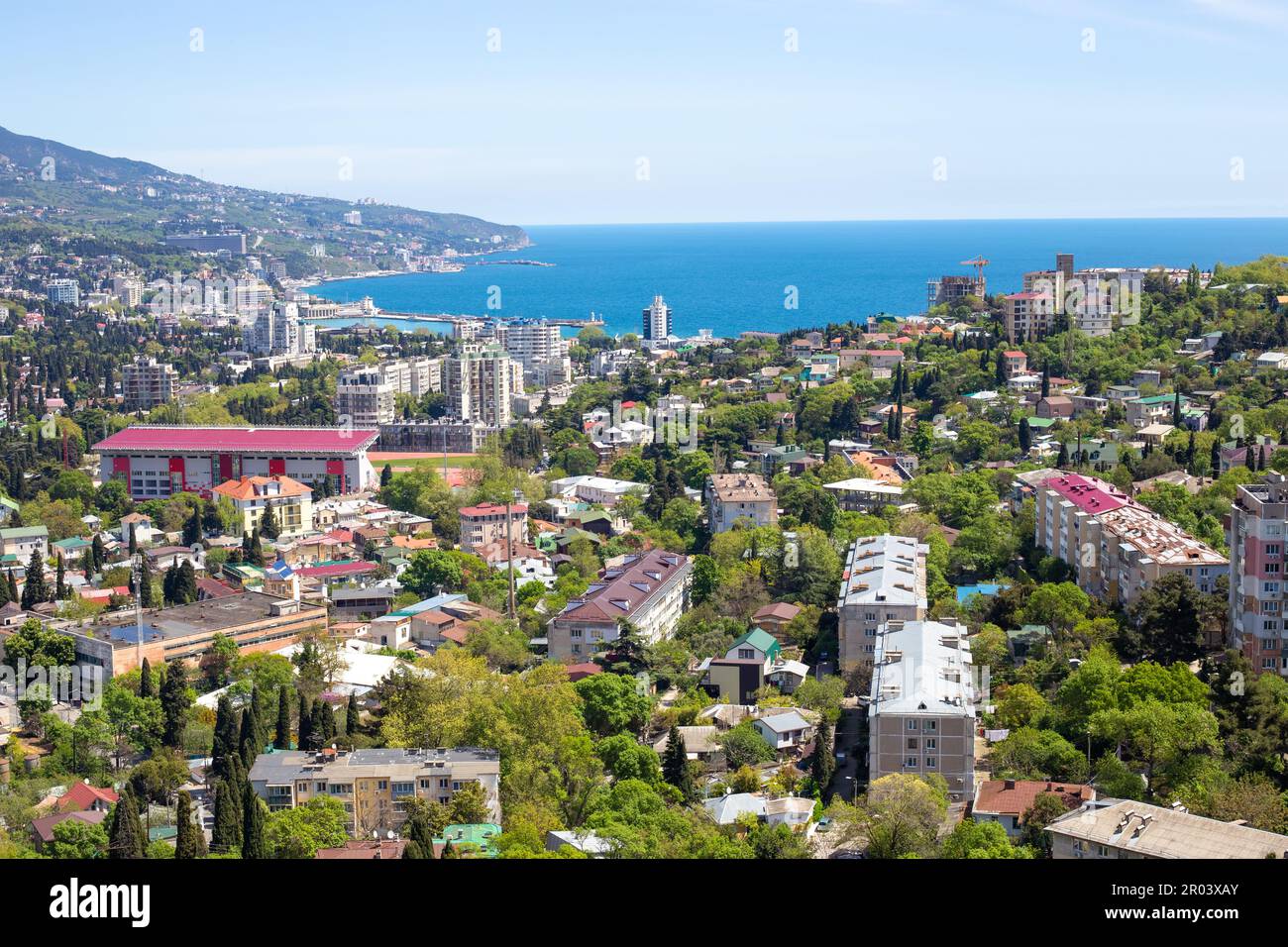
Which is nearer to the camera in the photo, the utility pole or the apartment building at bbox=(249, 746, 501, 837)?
the apartment building at bbox=(249, 746, 501, 837)

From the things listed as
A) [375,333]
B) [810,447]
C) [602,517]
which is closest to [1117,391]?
[810,447]

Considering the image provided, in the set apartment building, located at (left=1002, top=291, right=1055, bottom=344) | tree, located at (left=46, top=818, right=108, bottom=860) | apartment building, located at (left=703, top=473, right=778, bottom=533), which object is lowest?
tree, located at (left=46, top=818, right=108, bottom=860)

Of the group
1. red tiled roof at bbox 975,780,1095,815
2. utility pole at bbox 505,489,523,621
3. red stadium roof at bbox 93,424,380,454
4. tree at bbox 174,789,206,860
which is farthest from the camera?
red stadium roof at bbox 93,424,380,454

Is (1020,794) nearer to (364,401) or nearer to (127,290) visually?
(364,401)

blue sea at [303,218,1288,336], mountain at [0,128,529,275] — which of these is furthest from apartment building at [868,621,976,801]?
mountain at [0,128,529,275]

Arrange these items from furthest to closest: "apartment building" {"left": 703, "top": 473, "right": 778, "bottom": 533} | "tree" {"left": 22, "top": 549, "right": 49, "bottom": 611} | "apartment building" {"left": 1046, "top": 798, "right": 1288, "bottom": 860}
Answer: "apartment building" {"left": 703, "top": 473, "right": 778, "bottom": 533} < "tree" {"left": 22, "top": 549, "right": 49, "bottom": 611} < "apartment building" {"left": 1046, "top": 798, "right": 1288, "bottom": 860}

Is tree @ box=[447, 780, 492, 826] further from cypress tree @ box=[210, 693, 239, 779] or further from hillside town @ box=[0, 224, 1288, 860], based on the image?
cypress tree @ box=[210, 693, 239, 779]
